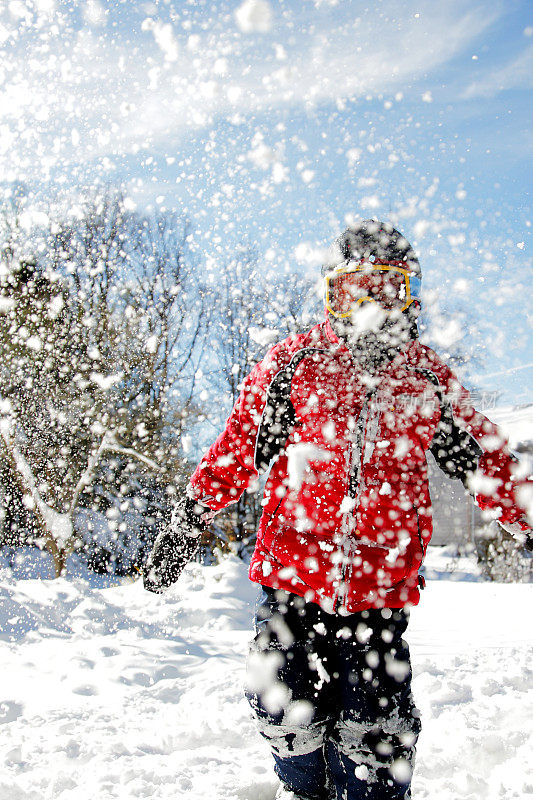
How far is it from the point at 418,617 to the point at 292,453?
512 centimetres

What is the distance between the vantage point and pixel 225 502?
6.03 ft

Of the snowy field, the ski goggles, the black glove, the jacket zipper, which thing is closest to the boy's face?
the ski goggles

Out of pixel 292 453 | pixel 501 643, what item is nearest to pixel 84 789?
pixel 292 453

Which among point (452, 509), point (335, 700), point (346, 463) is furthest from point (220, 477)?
point (452, 509)

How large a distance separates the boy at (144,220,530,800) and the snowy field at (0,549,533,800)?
2.79 feet

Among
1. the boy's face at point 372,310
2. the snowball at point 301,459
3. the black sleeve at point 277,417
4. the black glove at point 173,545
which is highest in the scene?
the boy's face at point 372,310

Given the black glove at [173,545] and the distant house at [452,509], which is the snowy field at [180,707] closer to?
the black glove at [173,545]

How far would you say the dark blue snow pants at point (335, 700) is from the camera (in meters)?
1.43

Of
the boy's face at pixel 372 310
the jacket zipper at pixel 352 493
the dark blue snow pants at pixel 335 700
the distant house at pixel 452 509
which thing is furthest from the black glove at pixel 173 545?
the distant house at pixel 452 509

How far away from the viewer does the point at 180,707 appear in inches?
117

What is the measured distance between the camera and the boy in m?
1.47

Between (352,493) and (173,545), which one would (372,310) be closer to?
(352,493)

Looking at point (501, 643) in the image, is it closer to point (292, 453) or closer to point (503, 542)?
point (292, 453)

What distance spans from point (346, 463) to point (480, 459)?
463 mm
